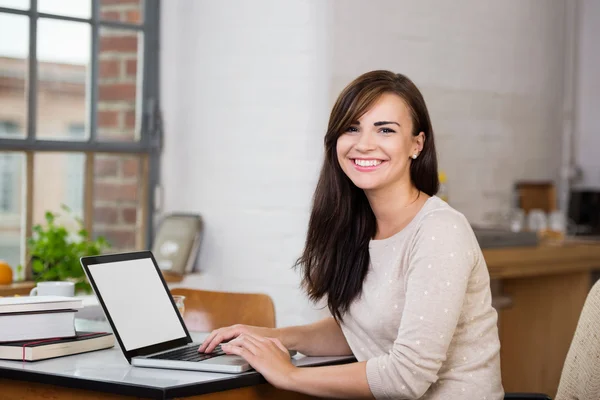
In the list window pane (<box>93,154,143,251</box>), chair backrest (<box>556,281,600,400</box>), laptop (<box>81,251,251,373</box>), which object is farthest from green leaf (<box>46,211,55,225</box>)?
chair backrest (<box>556,281,600,400</box>)

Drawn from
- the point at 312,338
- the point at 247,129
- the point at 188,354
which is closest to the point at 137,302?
the point at 188,354

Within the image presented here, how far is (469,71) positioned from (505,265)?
89cm

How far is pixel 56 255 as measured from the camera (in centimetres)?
332

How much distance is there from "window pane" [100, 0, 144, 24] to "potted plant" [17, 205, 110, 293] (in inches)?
31.0

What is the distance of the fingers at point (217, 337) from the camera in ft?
6.67

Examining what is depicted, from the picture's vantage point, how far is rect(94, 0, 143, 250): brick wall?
3.63 m

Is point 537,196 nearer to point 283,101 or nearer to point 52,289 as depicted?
point 283,101

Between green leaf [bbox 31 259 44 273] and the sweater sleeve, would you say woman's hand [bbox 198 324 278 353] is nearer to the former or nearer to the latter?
the sweater sleeve

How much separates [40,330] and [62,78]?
5.49ft

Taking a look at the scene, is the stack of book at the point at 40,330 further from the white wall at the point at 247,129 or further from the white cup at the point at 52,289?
the white wall at the point at 247,129

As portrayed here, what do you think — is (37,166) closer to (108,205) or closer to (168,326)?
(108,205)

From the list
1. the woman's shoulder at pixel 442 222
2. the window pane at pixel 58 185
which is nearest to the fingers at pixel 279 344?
the woman's shoulder at pixel 442 222

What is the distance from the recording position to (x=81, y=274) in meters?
3.35

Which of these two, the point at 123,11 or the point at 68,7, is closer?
the point at 68,7
